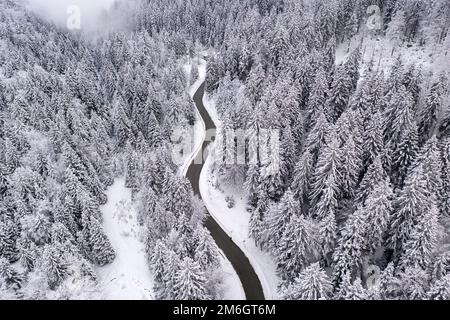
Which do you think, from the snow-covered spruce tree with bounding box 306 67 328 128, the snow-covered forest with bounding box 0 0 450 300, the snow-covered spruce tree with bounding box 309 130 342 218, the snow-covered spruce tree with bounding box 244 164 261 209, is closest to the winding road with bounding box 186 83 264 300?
the snow-covered forest with bounding box 0 0 450 300

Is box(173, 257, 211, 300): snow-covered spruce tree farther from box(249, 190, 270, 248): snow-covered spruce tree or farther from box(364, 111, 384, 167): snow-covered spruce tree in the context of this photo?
box(364, 111, 384, 167): snow-covered spruce tree

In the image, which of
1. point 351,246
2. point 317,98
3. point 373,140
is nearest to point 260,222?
point 351,246

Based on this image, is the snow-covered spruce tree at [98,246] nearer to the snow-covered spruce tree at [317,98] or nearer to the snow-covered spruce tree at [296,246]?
the snow-covered spruce tree at [296,246]

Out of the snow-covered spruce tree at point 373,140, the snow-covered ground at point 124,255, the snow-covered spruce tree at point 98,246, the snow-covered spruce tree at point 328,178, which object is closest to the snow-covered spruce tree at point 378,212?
the snow-covered spruce tree at point 328,178

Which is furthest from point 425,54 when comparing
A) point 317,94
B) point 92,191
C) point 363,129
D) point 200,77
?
point 92,191

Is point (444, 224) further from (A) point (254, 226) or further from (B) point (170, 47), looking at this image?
(B) point (170, 47)

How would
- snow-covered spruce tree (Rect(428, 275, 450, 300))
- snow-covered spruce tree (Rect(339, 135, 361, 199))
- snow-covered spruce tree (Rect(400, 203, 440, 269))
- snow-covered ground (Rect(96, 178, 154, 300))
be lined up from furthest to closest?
snow-covered ground (Rect(96, 178, 154, 300)), snow-covered spruce tree (Rect(339, 135, 361, 199)), snow-covered spruce tree (Rect(400, 203, 440, 269)), snow-covered spruce tree (Rect(428, 275, 450, 300))

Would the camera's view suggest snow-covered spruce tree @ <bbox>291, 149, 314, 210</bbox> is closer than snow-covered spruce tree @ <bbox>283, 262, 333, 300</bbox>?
No
